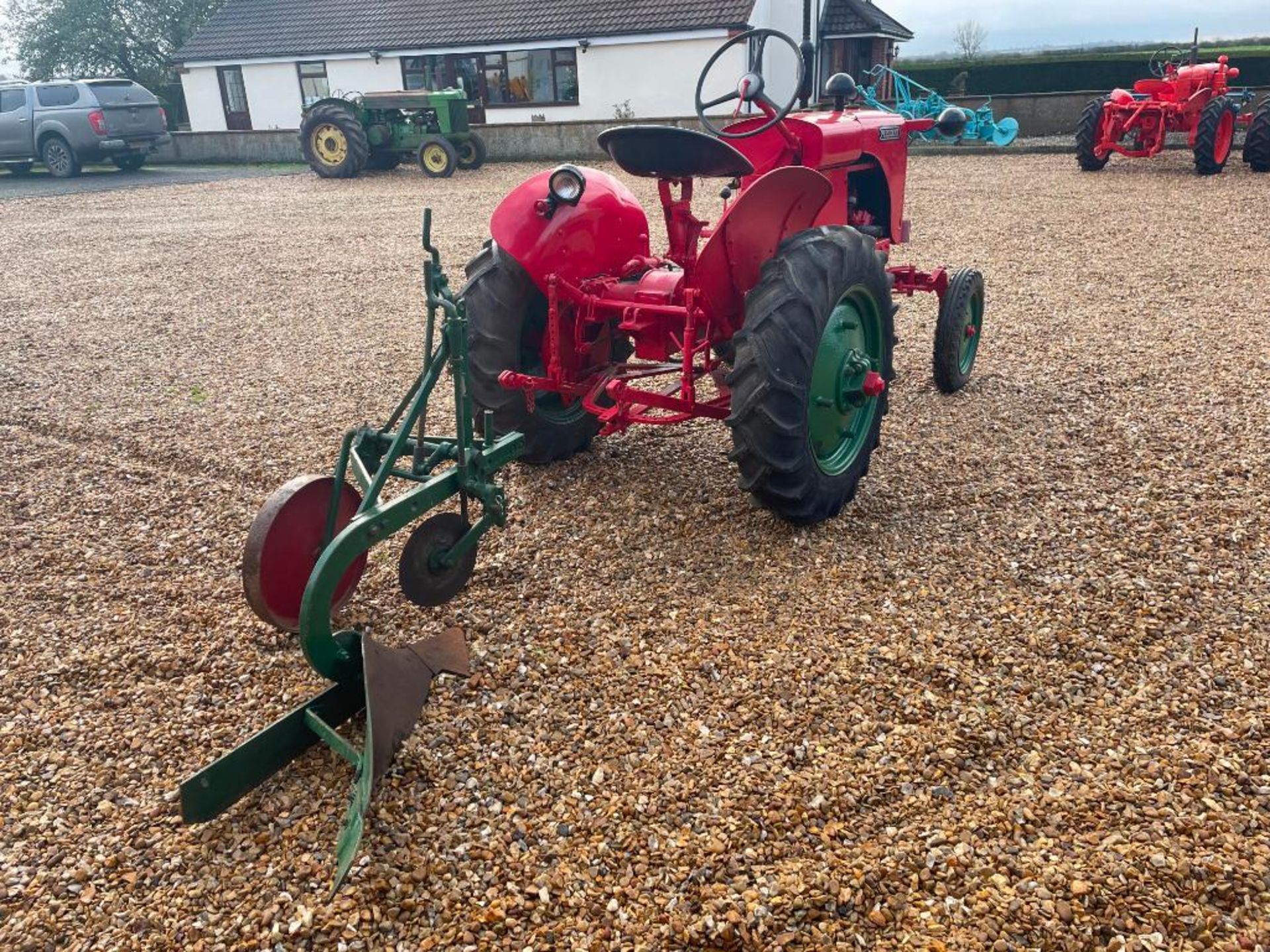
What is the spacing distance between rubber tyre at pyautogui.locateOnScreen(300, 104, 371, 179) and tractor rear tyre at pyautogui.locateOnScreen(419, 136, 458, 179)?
964 mm

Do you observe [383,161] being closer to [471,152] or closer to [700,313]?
[471,152]

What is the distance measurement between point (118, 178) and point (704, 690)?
18.8m

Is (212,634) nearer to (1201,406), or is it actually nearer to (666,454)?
(666,454)

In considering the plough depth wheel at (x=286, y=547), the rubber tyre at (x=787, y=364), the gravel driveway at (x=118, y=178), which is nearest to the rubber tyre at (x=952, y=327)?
the rubber tyre at (x=787, y=364)

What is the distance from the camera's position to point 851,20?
2583 centimetres

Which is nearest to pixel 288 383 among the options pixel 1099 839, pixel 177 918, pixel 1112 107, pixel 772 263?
pixel 772 263

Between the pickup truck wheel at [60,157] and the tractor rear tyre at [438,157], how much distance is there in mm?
6928

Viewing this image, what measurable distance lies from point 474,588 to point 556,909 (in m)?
1.38

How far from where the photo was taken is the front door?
23.3 metres

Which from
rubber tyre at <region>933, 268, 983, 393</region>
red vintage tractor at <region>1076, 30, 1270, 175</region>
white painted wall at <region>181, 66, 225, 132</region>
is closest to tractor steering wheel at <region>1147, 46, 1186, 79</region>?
red vintage tractor at <region>1076, 30, 1270, 175</region>

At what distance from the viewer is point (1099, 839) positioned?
2141mm

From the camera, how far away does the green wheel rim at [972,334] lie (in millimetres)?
5121

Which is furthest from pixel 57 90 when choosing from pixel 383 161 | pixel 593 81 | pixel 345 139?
pixel 593 81

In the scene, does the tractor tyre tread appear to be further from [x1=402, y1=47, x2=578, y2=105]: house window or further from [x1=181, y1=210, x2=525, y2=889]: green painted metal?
[x1=181, y1=210, x2=525, y2=889]: green painted metal
